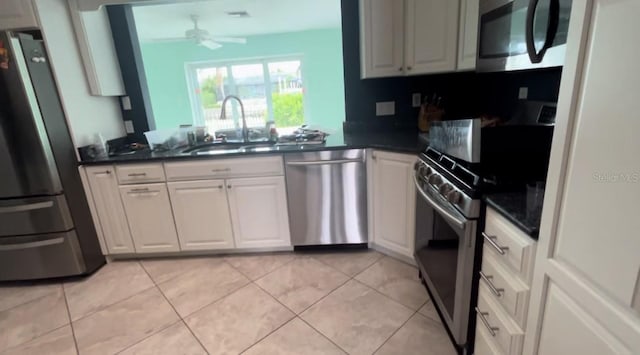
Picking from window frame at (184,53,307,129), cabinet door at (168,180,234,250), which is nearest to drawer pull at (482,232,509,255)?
cabinet door at (168,180,234,250)

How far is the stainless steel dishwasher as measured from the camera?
7.39ft

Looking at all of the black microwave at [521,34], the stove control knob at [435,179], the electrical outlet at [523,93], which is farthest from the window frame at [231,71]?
the stove control knob at [435,179]

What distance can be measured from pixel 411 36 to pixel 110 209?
2637mm

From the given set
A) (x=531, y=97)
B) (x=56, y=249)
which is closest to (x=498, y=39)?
(x=531, y=97)

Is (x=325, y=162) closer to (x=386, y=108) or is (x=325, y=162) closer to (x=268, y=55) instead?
(x=386, y=108)

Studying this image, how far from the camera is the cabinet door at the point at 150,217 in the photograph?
2.38 metres

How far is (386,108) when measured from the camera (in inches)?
107

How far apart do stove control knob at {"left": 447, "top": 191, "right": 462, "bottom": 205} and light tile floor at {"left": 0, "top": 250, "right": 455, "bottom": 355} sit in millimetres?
783

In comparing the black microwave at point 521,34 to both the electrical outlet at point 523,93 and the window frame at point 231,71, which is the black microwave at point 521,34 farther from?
the window frame at point 231,71

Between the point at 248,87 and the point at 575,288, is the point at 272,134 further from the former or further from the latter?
the point at 248,87

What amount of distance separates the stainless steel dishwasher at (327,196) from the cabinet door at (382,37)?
0.66m

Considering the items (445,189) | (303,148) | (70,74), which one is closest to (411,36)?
(303,148)

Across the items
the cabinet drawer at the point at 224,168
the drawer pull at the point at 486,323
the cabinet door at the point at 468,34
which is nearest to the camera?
the drawer pull at the point at 486,323

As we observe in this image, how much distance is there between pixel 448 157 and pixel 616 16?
916 millimetres
